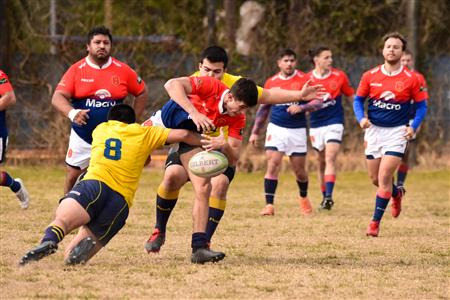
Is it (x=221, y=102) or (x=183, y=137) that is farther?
(x=221, y=102)

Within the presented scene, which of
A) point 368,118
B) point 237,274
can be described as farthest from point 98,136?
point 368,118

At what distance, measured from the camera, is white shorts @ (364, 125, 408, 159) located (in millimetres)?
11148

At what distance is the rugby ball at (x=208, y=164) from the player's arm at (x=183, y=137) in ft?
0.64

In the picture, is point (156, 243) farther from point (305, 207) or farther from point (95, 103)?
point (305, 207)

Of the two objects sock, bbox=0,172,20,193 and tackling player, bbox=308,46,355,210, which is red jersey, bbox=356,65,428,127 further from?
sock, bbox=0,172,20,193

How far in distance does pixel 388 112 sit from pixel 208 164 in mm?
3795

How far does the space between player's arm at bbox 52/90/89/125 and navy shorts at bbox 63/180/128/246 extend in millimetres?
2005

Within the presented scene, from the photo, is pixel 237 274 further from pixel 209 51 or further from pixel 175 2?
pixel 175 2

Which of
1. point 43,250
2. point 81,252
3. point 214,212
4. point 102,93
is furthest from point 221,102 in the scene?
point 102,93

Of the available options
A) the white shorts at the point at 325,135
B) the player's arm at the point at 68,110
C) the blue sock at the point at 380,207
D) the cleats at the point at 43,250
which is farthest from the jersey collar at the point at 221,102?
the white shorts at the point at 325,135

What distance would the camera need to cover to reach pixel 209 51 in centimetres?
935

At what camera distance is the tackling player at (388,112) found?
1107 cm

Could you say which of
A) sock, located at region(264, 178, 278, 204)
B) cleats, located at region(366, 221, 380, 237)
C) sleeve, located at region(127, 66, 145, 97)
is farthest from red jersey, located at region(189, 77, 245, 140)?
sock, located at region(264, 178, 278, 204)

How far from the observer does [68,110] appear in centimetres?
1034
